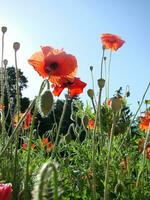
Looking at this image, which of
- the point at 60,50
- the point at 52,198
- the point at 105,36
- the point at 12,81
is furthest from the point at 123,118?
the point at 12,81

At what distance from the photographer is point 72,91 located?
292 centimetres

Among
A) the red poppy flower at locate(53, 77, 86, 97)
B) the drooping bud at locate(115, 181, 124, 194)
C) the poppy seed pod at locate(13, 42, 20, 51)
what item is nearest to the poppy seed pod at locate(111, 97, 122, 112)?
the red poppy flower at locate(53, 77, 86, 97)

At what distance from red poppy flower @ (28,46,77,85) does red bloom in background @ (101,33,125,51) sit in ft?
4.19

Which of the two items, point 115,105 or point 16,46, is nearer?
point 115,105

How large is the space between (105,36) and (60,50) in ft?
4.30

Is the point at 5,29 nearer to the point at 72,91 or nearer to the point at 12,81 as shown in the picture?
the point at 72,91

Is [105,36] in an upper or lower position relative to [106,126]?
upper

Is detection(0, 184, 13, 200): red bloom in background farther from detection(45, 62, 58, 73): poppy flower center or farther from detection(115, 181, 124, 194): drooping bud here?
detection(115, 181, 124, 194): drooping bud

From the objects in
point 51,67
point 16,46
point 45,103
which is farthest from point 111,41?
point 45,103

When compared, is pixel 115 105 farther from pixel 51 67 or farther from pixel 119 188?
pixel 119 188

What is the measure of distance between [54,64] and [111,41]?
1.43 meters

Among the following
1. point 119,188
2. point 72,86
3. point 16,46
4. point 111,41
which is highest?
point 111,41

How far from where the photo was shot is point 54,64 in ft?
7.43

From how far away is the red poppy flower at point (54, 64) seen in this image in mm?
2258
